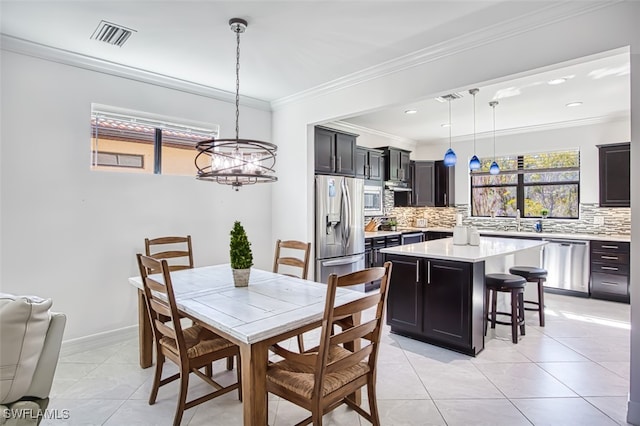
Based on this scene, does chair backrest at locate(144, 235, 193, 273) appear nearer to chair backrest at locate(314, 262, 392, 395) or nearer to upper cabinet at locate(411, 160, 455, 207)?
chair backrest at locate(314, 262, 392, 395)

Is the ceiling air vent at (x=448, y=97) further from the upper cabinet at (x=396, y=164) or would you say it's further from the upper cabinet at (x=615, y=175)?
the upper cabinet at (x=615, y=175)

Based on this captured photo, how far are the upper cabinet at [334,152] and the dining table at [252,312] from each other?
2.19 metres

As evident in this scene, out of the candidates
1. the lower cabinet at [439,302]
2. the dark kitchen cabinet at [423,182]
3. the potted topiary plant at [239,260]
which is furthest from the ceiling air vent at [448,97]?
the potted topiary plant at [239,260]

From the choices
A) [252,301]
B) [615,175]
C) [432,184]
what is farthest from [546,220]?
[252,301]

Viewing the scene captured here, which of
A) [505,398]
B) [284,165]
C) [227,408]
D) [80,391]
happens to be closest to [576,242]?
[505,398]

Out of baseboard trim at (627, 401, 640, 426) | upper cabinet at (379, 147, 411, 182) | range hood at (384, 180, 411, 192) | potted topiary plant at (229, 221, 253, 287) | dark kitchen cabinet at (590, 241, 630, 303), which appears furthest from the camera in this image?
range hood at (384, 180, 411, 192)

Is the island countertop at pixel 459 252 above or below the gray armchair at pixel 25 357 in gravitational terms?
above

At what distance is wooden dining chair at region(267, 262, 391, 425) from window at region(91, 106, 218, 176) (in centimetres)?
279

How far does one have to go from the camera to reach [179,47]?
2967 millimetres

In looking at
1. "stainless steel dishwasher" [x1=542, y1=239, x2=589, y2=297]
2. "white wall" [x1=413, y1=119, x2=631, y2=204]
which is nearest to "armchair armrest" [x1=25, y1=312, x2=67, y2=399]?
"stainless steel dishwasher" [x1=542, y1=239, x2=589, y2=297]

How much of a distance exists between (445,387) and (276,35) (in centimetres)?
303

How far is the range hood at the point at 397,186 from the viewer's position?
6411mm

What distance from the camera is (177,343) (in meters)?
2.01

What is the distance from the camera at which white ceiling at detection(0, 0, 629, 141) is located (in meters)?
2.38
